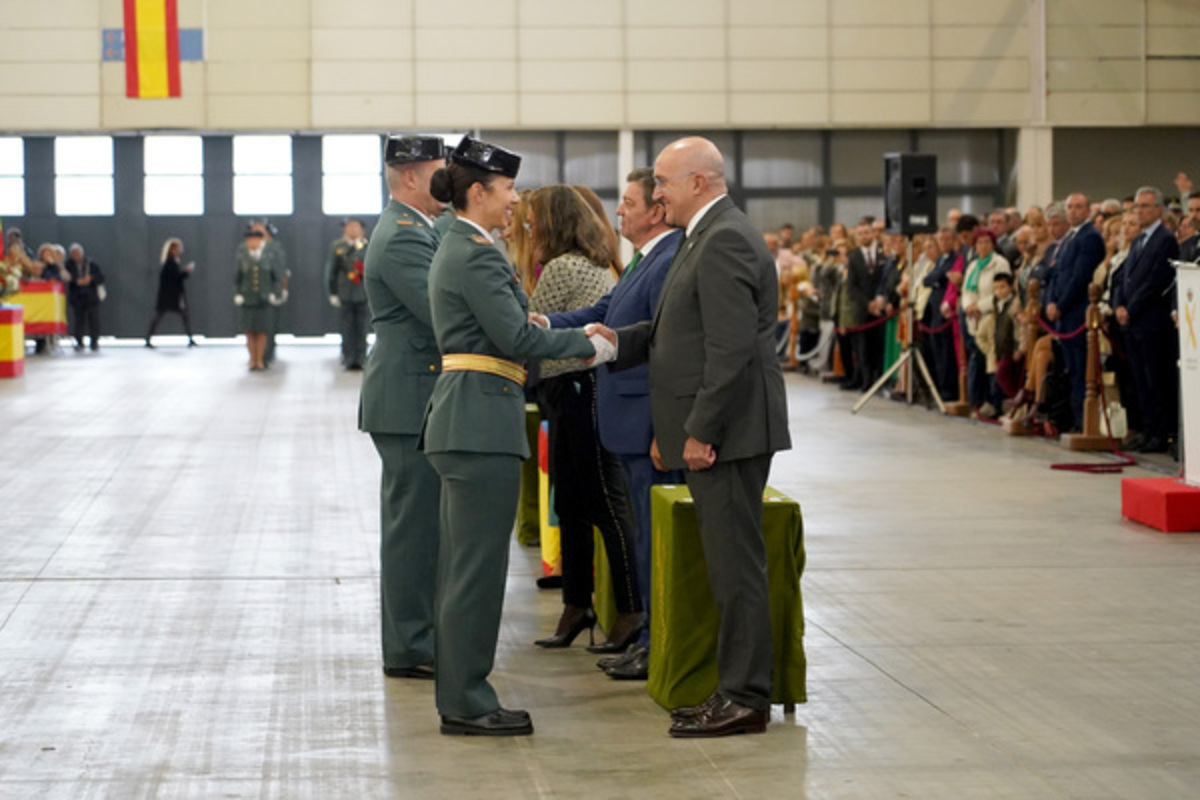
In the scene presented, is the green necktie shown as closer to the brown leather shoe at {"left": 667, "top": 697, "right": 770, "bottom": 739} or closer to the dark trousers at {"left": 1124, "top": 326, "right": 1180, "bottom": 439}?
the brown leather shoe at {"left": 667, "top": 697, "right": 770, "bottom": 739}

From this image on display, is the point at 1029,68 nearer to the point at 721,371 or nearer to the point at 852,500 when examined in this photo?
the point at 852,500

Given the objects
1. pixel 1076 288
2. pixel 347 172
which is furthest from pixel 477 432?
pixel 347 172

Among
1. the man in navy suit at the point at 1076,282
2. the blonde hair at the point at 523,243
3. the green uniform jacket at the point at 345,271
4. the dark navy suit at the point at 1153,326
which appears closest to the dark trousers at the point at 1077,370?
the man in navy suit at the point at 1076,282

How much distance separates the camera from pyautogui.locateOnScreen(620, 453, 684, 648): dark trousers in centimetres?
640

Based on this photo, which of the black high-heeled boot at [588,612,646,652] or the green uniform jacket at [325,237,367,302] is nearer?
the black high-heeled boot at [588,612,646,652]

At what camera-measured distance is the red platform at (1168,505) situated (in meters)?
9.95

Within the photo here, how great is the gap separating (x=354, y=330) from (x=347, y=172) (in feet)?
30.7

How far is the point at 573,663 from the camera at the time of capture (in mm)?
6824

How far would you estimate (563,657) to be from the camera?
6.94m

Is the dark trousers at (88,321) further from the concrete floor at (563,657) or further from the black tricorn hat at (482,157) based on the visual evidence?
the black tricorn hat at (482,157)

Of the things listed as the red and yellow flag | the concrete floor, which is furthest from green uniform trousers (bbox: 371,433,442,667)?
the red and yellow flag

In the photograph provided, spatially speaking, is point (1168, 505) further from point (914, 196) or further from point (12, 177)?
point (12, 177)

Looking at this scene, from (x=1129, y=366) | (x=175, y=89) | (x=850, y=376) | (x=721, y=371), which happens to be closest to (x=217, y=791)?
(x=721, y=371)

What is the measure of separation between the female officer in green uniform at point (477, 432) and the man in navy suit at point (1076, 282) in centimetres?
945
